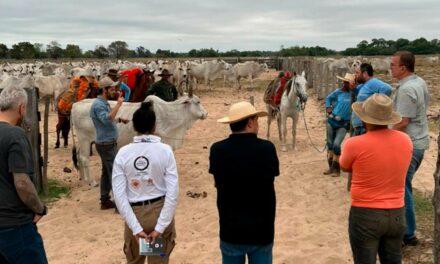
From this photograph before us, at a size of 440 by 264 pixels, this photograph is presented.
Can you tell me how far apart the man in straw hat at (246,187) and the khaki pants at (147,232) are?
23.5 inches

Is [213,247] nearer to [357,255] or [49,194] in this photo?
[357,255]

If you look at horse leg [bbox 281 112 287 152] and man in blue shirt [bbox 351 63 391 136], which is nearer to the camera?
man in blue shirt [bbox 351 63 391 136]

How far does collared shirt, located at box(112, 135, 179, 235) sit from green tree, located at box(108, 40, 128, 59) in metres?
82.3

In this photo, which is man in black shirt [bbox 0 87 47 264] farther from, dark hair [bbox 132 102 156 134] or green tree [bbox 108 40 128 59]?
green tree [bbox 108 40 128 59]

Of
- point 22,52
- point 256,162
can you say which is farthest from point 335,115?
point 22,52

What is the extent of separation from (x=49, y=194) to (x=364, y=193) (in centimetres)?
628

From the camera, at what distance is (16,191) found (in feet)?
11.1

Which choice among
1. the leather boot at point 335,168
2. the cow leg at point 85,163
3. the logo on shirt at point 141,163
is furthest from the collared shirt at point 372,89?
the cow leg at point 85,163

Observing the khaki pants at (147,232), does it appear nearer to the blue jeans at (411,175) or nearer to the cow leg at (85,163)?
the blue jeans at (411,175)

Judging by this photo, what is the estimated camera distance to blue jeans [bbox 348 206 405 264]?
140 inches

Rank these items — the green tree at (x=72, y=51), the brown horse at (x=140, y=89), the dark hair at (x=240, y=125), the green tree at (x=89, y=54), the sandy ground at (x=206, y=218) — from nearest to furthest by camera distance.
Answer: the dark hair at (x=240, y=125)
the sandy ground at (x=206, y=218)
the brown horse at (x=140, y=89)
the green tree at (x=72, y=51)
the green tree at (x=89, y=54)

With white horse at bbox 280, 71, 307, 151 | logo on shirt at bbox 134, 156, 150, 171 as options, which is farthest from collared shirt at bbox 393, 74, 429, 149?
white horse at bbox 280, 71, 307, 151

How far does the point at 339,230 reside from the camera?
632cm

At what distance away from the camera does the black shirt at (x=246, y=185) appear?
3.25 metres
